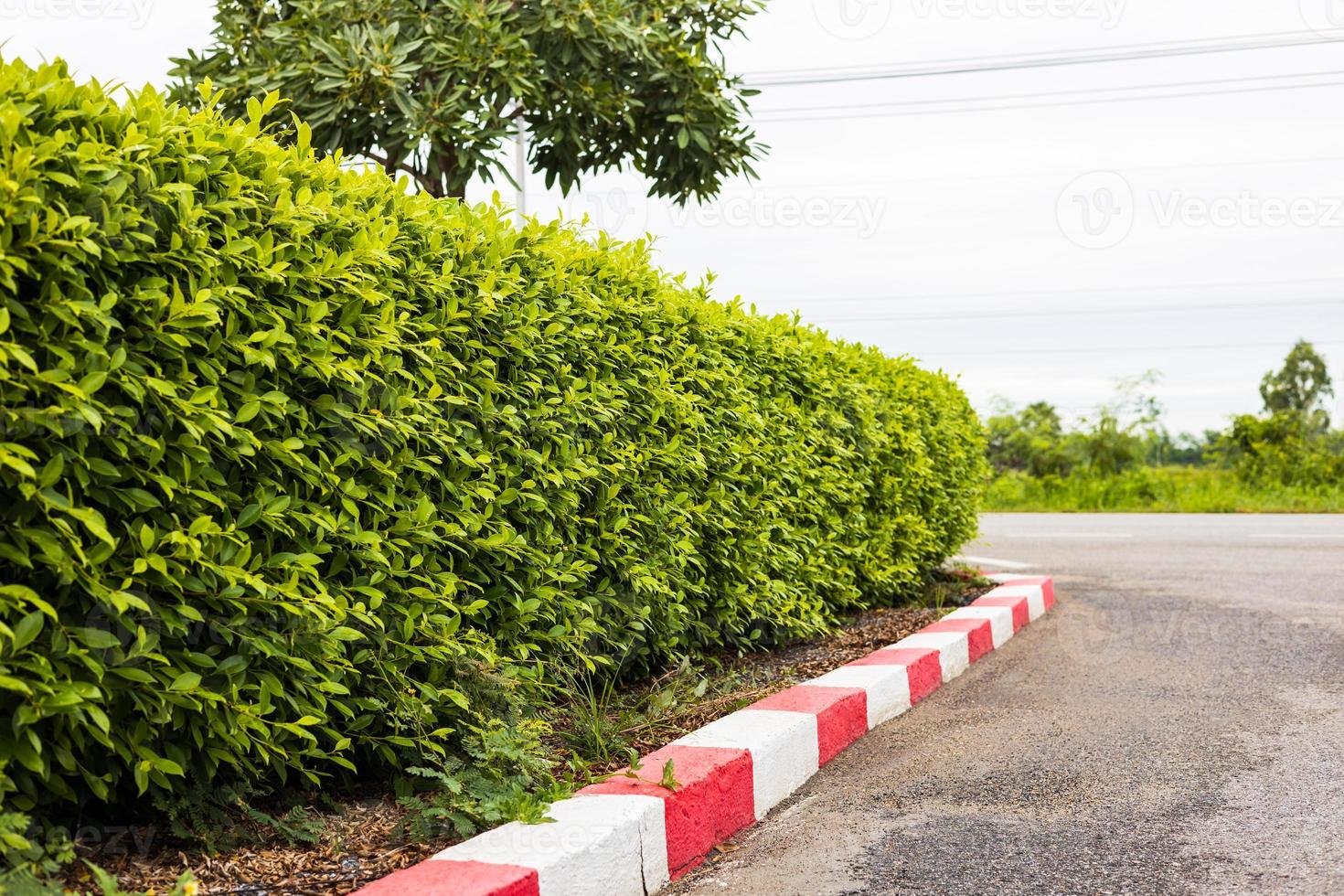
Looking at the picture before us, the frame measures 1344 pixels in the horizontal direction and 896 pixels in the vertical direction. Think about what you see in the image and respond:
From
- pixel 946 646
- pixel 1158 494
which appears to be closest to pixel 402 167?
pixel 946 646

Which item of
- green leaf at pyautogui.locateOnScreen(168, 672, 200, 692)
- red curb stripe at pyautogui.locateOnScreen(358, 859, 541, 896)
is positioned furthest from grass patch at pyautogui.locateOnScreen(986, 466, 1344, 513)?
green leaf at pyautogui.locateOnScreen(168, 672, 200, 692)

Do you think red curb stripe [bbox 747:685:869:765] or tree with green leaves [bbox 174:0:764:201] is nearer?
red curb stripe [bbox 747:685:869:765]

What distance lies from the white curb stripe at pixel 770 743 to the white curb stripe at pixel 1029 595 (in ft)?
13.1

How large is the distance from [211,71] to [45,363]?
5.89 m

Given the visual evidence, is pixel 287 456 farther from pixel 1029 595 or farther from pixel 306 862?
pixel 1029 595

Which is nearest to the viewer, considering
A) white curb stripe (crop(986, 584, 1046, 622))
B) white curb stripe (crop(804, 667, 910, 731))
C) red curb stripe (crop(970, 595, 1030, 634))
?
white curb stripe (crop(804, 667, 910, 731))

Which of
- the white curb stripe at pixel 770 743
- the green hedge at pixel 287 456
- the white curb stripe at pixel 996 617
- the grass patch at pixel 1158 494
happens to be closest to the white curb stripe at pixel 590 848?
the green hedge at pixel 287 456

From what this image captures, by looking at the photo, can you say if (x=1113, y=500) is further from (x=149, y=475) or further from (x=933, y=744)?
(x=149, y=475)

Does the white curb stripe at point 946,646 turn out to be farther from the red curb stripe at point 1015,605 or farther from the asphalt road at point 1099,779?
the red curb stripe at point 1015,605

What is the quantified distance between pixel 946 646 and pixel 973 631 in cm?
61

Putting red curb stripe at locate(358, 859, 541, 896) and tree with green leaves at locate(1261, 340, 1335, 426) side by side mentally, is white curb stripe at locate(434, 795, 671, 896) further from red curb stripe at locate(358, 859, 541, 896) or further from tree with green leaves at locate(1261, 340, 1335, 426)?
tree with green leaves at locate(1261, 340, 1335, 426)

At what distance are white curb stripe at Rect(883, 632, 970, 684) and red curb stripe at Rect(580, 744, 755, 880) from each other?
225 cm

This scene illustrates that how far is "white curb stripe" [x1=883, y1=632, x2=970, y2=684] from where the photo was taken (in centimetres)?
550

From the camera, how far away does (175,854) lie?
2.59 meters
